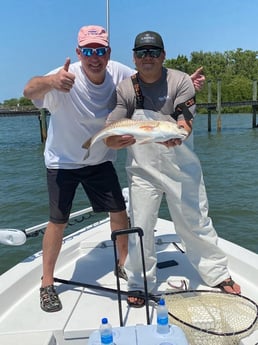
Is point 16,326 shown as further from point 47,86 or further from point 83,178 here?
point 47,86

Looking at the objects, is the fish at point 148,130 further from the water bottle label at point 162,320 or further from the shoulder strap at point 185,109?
the water bottle label at point 162,320

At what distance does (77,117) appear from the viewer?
3.36 m

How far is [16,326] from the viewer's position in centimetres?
311

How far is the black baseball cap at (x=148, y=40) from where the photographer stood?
3084 mm

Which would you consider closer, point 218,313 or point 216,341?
point 216,341

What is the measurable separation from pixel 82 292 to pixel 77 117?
1.49 metres

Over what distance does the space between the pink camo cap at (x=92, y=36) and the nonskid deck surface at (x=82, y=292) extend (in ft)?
6.64

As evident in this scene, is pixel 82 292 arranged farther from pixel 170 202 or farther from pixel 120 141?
pixel 120 141

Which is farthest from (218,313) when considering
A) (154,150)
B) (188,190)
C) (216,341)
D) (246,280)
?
(154,150)

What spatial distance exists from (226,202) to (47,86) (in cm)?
871

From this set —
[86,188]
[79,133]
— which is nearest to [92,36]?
[79,133]

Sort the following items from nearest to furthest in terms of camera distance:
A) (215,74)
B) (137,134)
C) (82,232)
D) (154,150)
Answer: (137,134) → (154,150) → (82,232) → (215,74)

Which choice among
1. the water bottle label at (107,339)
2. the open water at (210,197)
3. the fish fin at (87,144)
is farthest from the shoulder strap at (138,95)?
the open water at (210,197)

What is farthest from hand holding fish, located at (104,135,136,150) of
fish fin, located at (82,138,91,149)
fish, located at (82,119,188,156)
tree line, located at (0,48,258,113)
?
tree line, located at (0,48,258,113)
